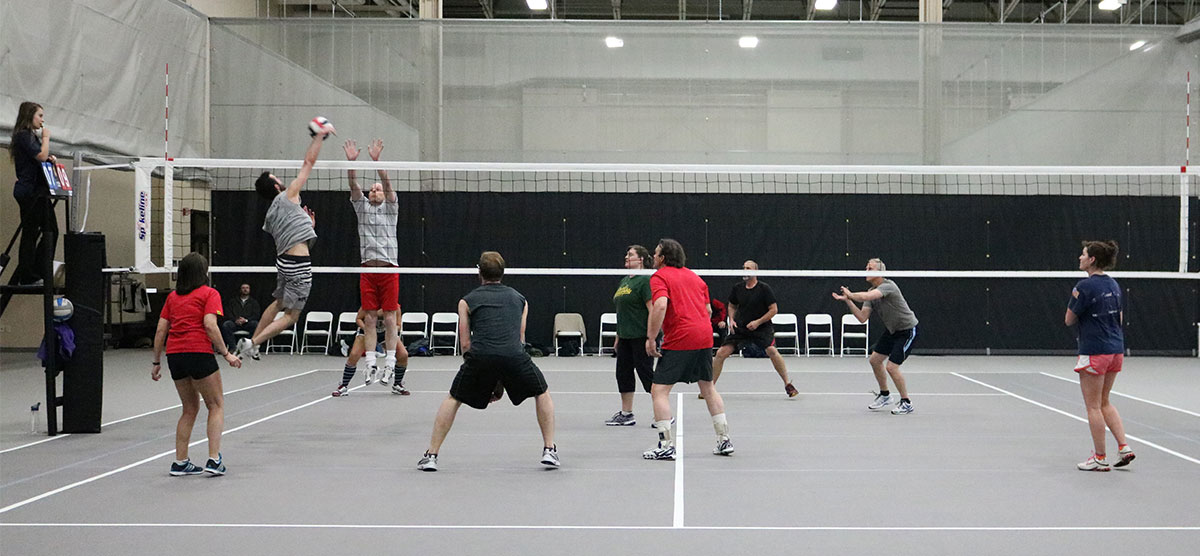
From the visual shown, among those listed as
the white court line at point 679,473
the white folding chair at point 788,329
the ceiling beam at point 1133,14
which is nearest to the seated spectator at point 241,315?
the white folding chair at point 788,329

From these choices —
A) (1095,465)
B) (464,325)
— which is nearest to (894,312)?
(1095,465)

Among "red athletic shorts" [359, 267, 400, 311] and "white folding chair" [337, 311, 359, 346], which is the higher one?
"red athletic shorts" [359, 267, 400, 311]

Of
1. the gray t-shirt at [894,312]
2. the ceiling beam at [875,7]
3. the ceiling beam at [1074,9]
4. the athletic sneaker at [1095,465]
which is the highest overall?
the ceiling beam at [875,7]

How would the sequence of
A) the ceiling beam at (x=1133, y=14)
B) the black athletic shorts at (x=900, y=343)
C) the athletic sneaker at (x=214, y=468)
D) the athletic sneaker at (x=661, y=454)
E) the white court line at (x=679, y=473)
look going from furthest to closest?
the ceiling beam at (x=1133, y=14)
the black athletic shorts at (x=900, y=343)
the athletic sneaker at (x=661, y=454)
the athletic sneaker at (x=214, y=468)
the white court line at (x=679, y=473)

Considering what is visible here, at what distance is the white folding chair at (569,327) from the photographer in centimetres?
1728

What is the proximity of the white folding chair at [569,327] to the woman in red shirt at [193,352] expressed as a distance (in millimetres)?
10931

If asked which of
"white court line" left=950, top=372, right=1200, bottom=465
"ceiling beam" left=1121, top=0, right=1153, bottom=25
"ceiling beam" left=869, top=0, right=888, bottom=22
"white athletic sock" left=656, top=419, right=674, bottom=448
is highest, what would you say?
"ceiling beam" left=869, top=0, right=888, bottom=22

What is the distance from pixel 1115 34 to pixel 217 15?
53.7 ft

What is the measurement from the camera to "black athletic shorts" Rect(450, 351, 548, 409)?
650 centimetres

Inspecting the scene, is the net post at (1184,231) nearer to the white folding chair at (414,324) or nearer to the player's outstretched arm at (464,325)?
the player's outstretched arm at (464,325)

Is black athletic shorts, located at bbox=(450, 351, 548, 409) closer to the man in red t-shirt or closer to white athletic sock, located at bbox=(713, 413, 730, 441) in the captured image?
the man in red t-shirt

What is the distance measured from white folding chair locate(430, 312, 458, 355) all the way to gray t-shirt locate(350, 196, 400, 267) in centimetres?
704

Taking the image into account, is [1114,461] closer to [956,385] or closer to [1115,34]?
[956,385]

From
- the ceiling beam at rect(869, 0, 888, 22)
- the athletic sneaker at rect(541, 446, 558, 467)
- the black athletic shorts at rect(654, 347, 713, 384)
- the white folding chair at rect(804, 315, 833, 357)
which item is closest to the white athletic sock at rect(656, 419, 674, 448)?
the black athletic shorts at rect(654, 347, 713, 384)
